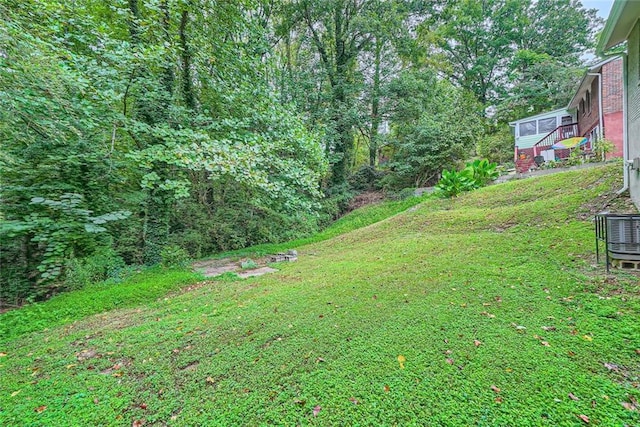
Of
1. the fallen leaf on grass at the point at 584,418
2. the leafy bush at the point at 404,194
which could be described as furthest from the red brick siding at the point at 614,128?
the fallen leaf on grass at the point at 584,418

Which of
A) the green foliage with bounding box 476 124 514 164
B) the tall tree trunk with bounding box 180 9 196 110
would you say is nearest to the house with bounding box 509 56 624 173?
the green foliage with bounding box 476 124 514 164

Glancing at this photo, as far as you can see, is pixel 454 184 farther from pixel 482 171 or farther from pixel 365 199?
pixel 365 199

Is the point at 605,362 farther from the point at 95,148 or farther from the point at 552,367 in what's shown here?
the point at 95,148

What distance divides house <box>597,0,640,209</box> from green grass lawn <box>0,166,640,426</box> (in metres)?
1.67

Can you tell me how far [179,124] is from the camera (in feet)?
18.4

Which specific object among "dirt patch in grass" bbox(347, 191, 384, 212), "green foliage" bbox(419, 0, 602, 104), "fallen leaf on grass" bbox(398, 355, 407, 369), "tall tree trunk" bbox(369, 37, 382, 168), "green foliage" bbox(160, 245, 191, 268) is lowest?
"fallen leaf on grass" bbox(398, 355, 407, 369)

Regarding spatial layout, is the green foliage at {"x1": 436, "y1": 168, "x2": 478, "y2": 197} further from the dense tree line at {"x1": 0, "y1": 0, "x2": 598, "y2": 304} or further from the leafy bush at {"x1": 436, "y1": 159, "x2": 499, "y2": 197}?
the dense tree line at {"x1": 0, "y1": 0, "x2": 598, "y2": 304}

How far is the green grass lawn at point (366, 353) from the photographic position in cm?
178

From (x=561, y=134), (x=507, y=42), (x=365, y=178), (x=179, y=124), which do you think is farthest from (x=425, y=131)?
(x=507, y=42)

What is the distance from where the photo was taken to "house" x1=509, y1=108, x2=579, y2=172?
554 inches

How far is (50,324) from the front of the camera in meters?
3.53

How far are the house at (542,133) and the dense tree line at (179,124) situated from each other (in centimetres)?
423

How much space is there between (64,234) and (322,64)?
12.7m

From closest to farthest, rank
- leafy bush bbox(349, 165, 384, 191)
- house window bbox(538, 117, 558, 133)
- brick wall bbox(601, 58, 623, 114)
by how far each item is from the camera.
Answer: brick wall bbox(601, 58, 623, 114) < leafy bush bbox(349, 165, 384, 191) < house window bbox(538, 117, 558, 133)
